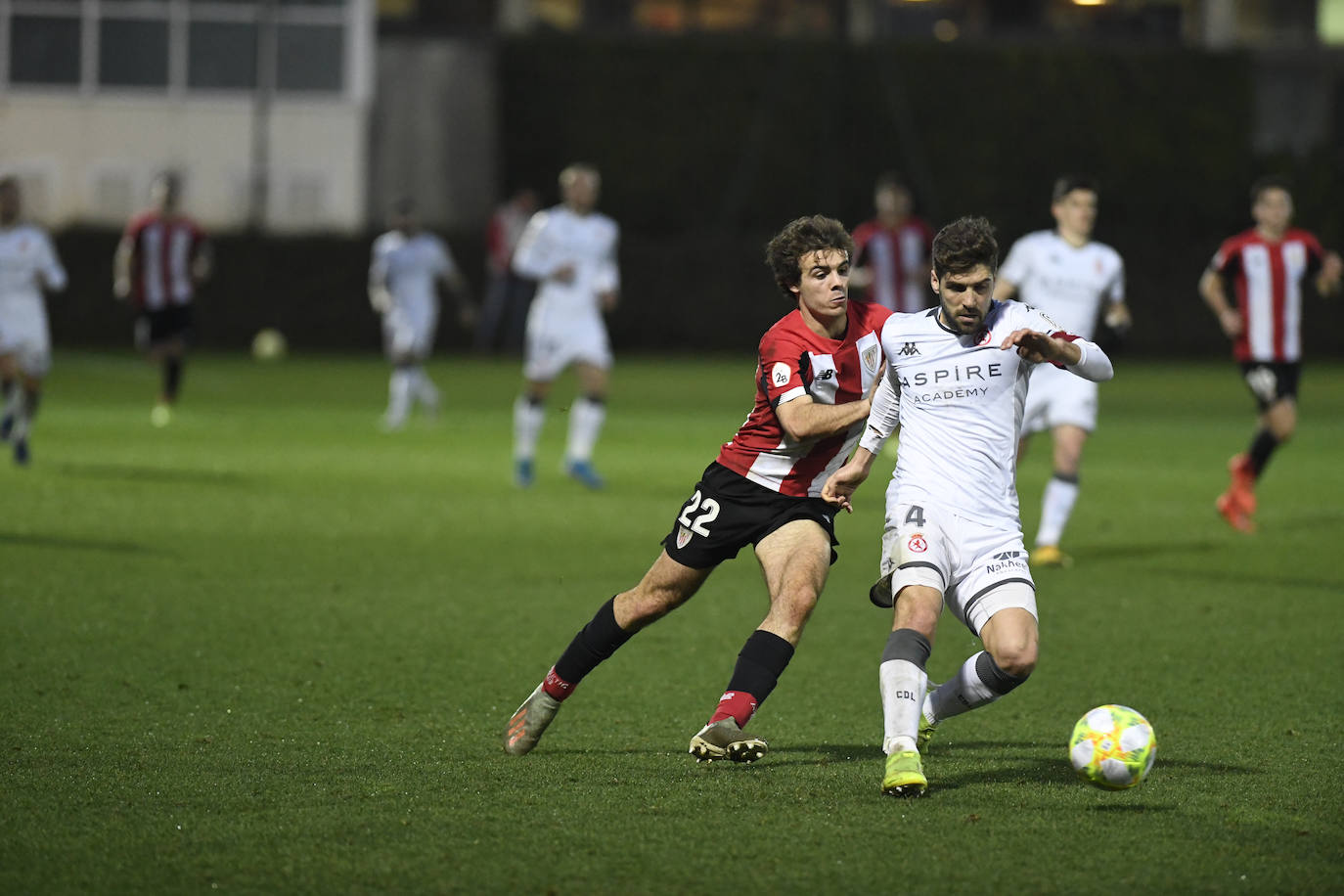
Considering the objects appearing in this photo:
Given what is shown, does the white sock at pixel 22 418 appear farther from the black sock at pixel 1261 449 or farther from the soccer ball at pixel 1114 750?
the soccer ball at pixel 1114 750

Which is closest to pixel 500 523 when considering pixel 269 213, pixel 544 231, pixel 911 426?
pixel 544 231

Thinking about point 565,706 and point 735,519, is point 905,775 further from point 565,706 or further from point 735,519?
point 565,706

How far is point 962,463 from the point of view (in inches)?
231

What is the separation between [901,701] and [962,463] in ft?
2.73

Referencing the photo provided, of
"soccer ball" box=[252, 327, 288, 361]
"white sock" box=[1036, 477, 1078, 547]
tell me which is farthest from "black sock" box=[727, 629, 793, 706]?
"soccer ball" box=[252, 327, 288, 361]

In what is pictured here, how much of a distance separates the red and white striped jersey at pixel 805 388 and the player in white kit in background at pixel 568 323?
8.37 m

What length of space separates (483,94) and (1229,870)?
35657mm

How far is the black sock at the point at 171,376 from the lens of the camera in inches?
A: 778

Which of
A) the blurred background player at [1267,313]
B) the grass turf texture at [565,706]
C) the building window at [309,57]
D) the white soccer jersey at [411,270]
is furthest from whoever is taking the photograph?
the building window at [309,57]

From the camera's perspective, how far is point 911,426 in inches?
235

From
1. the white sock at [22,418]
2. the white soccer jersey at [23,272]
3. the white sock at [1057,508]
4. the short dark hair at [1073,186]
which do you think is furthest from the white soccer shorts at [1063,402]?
the white sock at [22,418]

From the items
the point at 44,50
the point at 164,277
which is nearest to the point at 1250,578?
the point at 164,277

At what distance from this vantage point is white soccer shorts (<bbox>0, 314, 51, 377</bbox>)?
14602mm

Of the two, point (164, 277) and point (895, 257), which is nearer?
point (895, 257)
